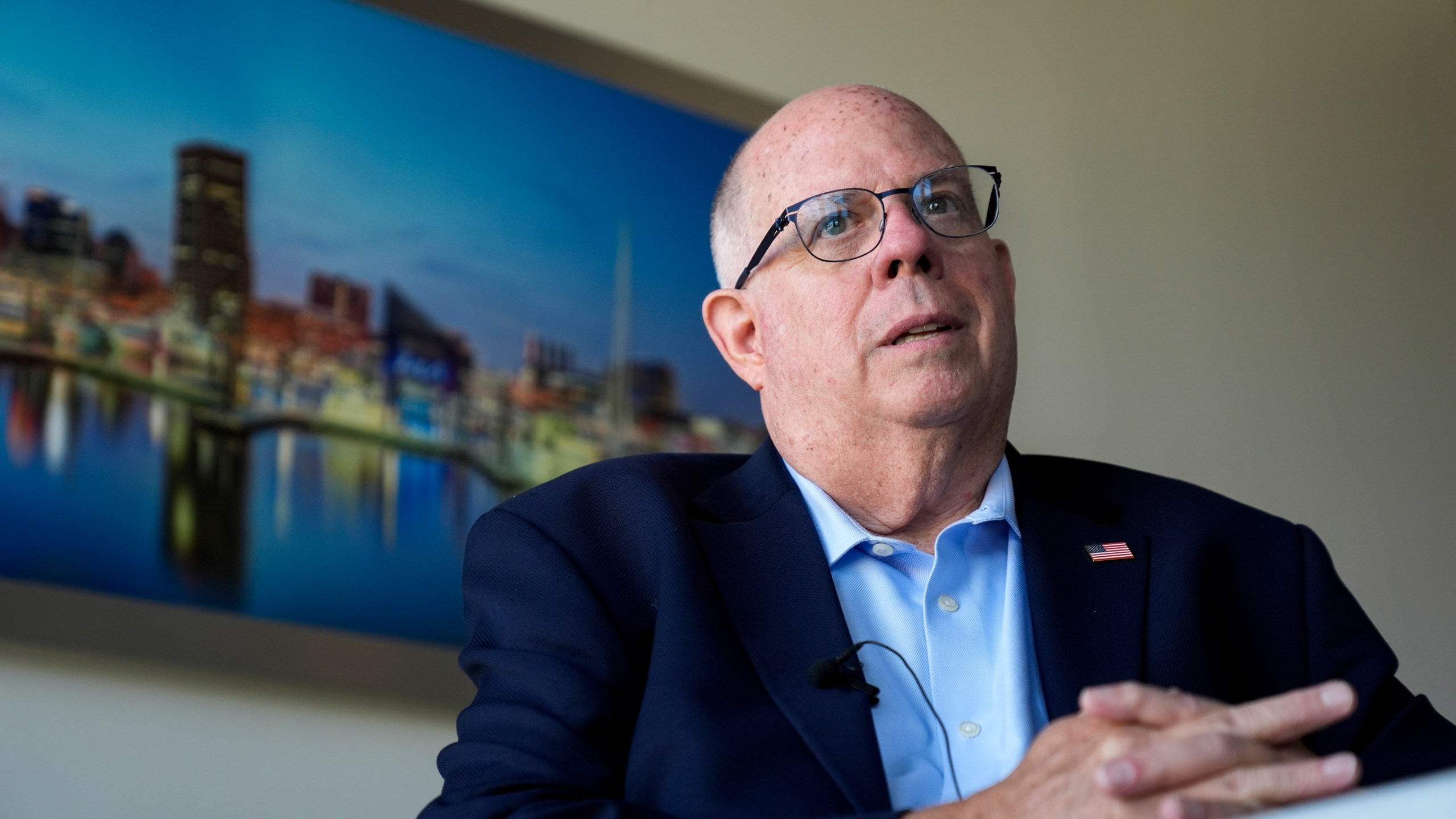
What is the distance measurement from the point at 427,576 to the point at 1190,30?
2.94 m

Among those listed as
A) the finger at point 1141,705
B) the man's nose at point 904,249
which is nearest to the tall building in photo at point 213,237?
the man's nose at point 904,249

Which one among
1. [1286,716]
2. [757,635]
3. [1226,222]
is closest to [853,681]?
[757,635]

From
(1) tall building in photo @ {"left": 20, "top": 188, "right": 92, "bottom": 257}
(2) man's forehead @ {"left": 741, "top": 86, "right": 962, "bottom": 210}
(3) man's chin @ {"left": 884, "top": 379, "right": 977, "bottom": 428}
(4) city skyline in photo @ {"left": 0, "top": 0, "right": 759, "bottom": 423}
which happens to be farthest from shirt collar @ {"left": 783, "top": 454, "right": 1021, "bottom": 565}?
(1) tall building in photo @ {"left": 20, "top": 188, "right": 92, "bottom": 257}

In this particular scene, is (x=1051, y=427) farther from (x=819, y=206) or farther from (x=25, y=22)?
(x=25, y=22)

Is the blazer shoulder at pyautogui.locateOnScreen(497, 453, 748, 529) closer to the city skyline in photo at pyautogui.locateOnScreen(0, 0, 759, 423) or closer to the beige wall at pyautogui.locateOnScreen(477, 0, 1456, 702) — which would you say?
the city skyline in photo at pyautogui.locateOnScreen(0, 0, 759, 423)

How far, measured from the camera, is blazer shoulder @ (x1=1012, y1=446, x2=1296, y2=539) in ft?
5.48

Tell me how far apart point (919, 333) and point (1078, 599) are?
1.26ft

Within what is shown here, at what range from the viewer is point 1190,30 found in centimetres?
390

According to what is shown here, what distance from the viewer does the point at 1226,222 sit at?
3855 millimetres

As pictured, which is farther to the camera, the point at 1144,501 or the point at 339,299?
the point at 339,299

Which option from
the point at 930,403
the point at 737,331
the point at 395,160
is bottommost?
the point at 930,403

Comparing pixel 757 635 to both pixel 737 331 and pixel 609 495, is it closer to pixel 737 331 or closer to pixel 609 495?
pixel 609 495

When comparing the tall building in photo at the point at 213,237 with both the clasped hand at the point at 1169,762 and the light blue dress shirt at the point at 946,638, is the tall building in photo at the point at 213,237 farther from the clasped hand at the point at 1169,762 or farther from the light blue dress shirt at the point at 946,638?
the clasped hand at the point at 1169,762

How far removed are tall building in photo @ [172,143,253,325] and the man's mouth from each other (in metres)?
1.20
